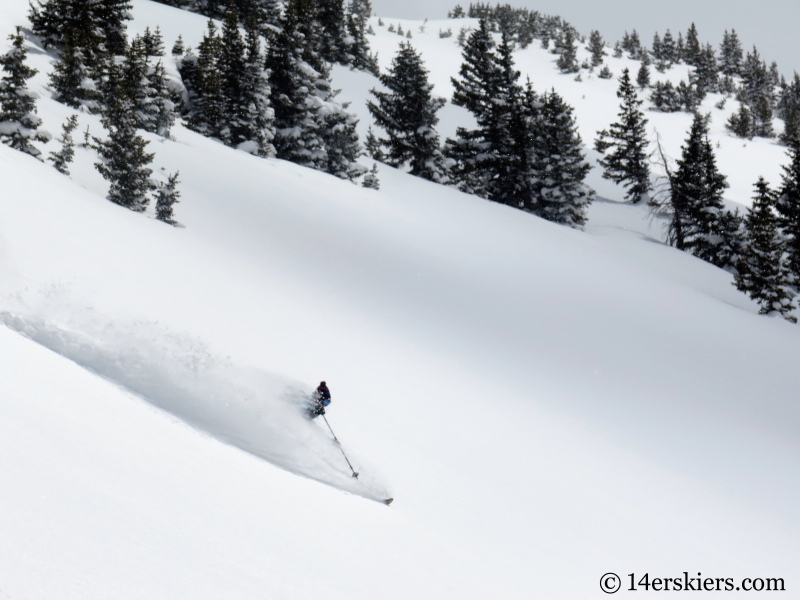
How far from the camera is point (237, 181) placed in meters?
25.1

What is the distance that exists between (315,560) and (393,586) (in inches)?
42.1

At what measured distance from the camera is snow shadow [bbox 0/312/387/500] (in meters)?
9.58

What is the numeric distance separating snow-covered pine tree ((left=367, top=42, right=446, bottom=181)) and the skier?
3186 centimetres

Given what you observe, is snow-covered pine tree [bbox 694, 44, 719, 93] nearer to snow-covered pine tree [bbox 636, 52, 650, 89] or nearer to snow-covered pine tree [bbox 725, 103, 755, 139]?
snow-covered pine tree [bbox 636, 52, 650, 89]

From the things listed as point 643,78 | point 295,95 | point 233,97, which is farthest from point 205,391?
point 643,78

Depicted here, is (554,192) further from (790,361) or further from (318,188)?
(790,361)

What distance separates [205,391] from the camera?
10188mm

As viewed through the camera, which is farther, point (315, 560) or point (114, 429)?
point (114, 429)

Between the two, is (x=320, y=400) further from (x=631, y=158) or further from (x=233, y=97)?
(x=631, y=158)

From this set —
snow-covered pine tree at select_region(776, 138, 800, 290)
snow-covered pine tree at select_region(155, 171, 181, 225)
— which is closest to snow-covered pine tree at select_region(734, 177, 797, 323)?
snow-covered pine tree at select_region(776, 138, 800, 290)

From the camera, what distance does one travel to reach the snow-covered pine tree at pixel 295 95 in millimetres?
34906

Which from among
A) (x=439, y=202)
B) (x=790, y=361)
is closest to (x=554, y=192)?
(x=439, y=202)

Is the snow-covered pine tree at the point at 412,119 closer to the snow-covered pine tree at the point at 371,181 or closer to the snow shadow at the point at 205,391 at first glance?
the snow-covered pine tree at the point at 371,181

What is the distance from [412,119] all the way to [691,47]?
8085 centimetres
